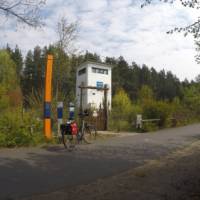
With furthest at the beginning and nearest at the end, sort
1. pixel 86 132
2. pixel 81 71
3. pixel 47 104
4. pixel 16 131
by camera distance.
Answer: pixel 81 71
pixel 86 132
pixel 47 104
pixel 16 131

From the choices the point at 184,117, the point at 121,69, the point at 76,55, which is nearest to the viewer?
the point at 184,117

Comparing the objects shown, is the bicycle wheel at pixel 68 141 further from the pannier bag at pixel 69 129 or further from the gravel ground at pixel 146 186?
the gravel ground at pixel 146 186

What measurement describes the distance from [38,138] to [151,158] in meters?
4.90

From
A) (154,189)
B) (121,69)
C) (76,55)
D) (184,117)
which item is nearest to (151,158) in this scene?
(154,189)

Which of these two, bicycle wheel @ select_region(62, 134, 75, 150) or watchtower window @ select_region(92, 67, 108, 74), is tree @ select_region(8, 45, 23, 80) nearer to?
watchtower window @ select_region(92, 67, 108, 74)

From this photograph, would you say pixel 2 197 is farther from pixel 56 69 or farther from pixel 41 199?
pixel 56 69

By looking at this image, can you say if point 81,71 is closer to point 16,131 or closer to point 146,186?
point 16,131

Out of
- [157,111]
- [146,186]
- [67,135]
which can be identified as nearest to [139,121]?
[157,111]

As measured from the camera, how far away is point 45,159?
1005 centimetres

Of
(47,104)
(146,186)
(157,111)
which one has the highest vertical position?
(47,104)

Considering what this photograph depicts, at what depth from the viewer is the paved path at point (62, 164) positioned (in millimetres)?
6867

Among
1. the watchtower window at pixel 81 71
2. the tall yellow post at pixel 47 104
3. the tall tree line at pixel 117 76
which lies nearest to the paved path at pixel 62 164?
the tall yellow post at pixel 47 104

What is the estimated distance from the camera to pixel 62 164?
9266mm

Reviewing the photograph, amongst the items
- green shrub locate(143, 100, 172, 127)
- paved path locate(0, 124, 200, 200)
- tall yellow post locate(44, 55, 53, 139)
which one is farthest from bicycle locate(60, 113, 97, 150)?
green shrub locate(143, 100, 172, 127)
